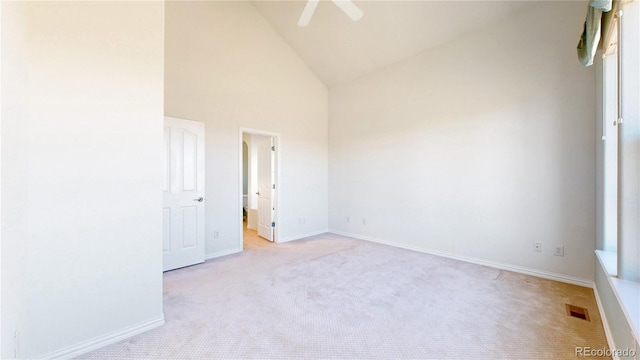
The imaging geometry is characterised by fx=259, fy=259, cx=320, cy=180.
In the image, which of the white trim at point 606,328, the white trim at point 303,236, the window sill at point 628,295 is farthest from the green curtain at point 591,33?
the white trim at point 303,236

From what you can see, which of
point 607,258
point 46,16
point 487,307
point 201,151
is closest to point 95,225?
point 46,16

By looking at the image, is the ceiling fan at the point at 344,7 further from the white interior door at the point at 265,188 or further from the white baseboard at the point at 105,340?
the white baseboard at the point at 105,340

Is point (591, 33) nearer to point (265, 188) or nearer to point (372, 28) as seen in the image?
point (372, 28)

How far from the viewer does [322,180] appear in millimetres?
5344

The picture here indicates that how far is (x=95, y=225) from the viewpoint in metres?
1.71

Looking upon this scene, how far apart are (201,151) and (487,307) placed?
144 inches

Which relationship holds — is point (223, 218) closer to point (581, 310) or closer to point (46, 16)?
point (46, 16)

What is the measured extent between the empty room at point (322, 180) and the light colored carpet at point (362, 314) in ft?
0.07

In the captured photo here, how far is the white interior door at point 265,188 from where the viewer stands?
4672 millimetres

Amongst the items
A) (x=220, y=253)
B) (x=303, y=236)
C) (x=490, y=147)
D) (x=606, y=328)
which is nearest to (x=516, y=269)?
(x=606, y=328)

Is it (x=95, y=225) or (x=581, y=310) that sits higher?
(x=95, y=225)

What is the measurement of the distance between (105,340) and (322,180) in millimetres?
4040
